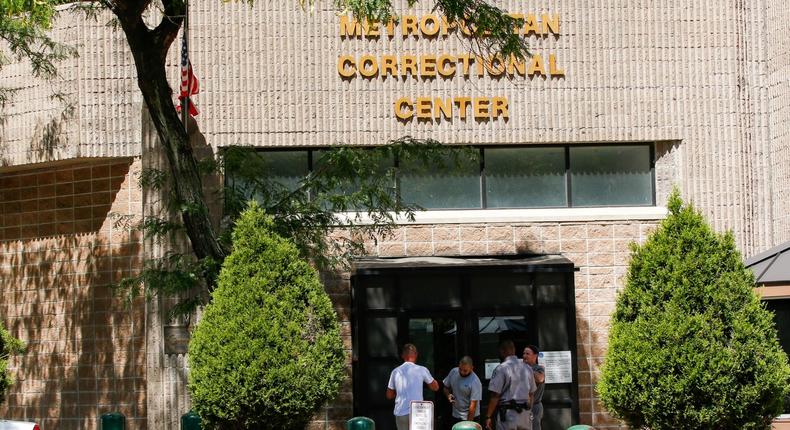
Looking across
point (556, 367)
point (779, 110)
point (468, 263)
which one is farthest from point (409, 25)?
point (779, 110)

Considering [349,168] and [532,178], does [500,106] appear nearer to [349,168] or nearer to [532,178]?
[532,178]

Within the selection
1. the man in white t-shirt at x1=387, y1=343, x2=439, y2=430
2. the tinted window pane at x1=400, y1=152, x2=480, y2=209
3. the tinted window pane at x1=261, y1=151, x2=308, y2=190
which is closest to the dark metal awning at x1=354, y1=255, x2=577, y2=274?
the tinted window pane at x1=400, y1=152, x2=480, y2=209

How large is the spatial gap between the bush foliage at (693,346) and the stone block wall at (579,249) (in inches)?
187

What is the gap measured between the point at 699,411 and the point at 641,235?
19.1 feet

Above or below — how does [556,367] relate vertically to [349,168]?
below

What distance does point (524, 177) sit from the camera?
19156 millimetres

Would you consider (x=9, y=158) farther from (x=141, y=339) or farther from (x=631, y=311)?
(x=631, y=311)

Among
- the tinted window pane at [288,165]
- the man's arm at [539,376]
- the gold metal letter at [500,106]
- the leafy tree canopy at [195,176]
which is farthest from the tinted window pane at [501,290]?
the tinted window pane at [288,165]

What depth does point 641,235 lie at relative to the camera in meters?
18.9

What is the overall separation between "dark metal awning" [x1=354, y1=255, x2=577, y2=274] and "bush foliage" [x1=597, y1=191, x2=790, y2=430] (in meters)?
3.94

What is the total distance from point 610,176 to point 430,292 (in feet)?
11.4

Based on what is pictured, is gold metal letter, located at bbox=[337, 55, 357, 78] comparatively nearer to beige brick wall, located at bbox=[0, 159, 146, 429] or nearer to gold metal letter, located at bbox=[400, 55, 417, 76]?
gold metal letter, located at bbox=[400, 55, 417, 76]

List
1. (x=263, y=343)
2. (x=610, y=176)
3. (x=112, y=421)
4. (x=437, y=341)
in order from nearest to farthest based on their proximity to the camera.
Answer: (x=112, y=421) < (x=263, y=343) < (x=437, y=341) < (x=610, y=176)

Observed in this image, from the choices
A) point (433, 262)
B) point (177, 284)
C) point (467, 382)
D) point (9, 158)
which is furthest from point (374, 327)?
point (9, 158)
